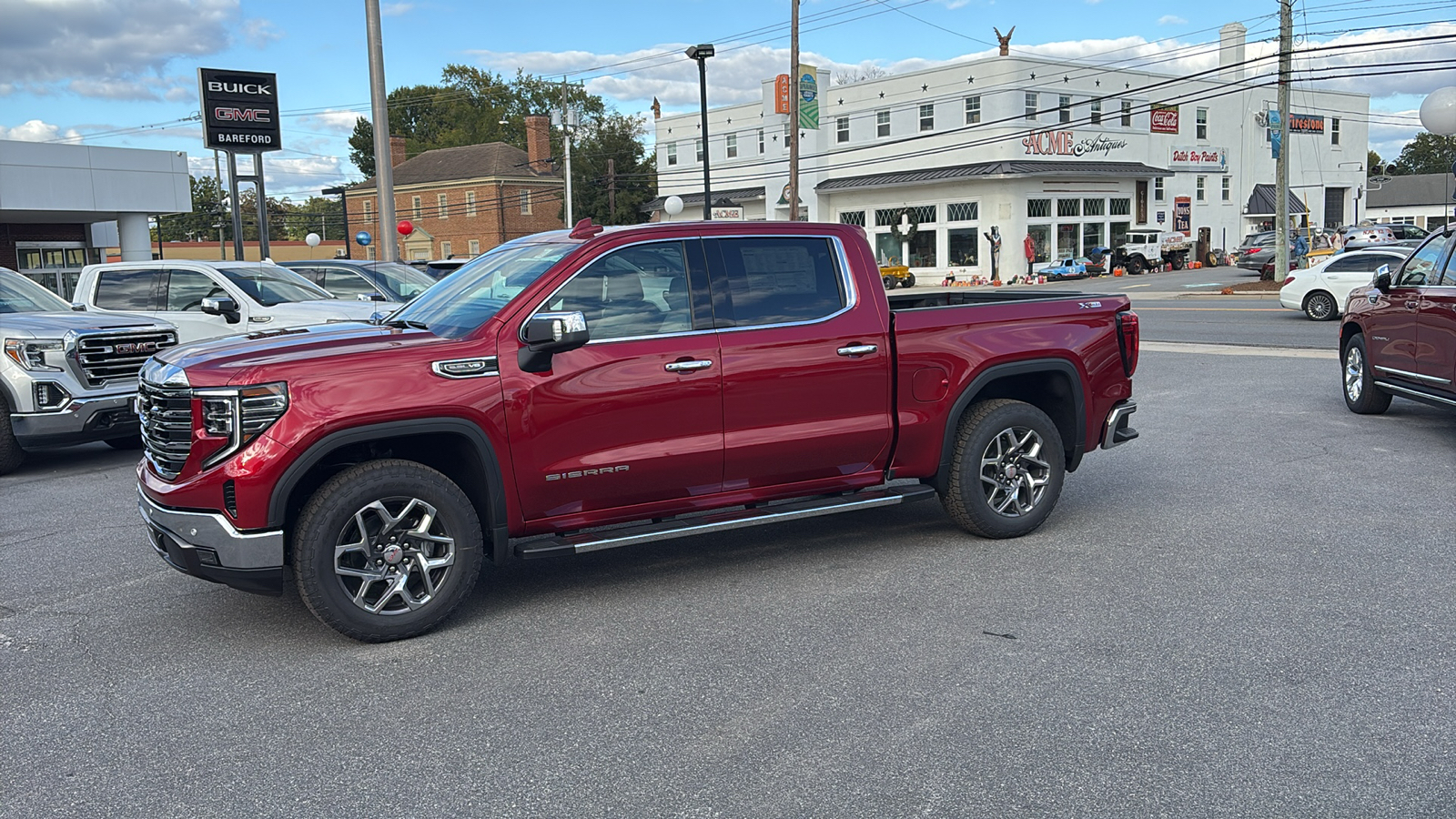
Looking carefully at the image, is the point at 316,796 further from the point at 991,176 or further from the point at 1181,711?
the point at 991,176

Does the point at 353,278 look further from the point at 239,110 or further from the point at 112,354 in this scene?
the point at 239,110

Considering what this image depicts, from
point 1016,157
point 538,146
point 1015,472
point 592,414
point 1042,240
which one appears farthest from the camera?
point 538,146

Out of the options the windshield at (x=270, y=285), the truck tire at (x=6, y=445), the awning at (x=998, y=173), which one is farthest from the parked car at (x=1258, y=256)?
the truck tire at (x=6, y=445)

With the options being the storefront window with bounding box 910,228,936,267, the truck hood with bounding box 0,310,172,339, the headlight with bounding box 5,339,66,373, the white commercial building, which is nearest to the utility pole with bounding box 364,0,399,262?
the truck hood with bounding box 0,310,172,339

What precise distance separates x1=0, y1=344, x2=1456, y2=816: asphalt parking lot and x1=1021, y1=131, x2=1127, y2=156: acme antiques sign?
142 feet

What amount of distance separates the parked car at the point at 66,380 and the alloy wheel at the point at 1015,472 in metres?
7.38

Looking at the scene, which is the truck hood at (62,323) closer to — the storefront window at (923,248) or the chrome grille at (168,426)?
the chrome grille at (168,426)

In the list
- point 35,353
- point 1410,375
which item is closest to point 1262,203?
point 1410,375

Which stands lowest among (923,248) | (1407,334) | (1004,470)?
(1004,470)

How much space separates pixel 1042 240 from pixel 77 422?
4522cm

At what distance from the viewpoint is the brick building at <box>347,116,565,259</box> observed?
72.8 meters

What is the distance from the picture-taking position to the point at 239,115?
2808 centimetres

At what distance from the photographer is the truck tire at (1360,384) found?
1039 centimetres

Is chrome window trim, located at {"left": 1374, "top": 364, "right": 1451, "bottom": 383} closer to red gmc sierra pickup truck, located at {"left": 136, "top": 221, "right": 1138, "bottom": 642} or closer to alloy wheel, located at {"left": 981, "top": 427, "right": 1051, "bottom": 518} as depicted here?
red gmc sierra pickup truck, located at {"left": 136, "top": 221, "right": 1138, "bottom": 642}
